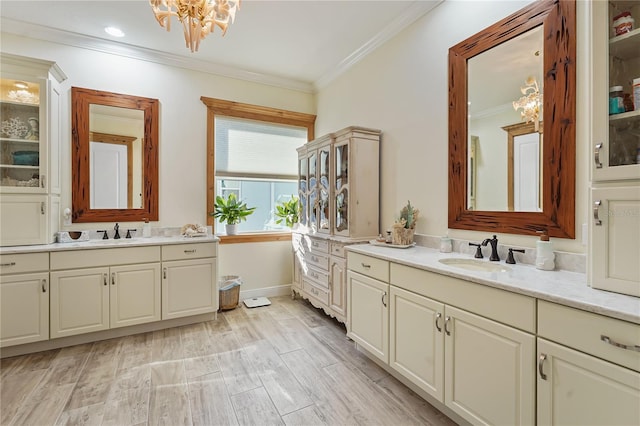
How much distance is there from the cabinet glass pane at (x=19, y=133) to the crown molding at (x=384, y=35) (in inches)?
121

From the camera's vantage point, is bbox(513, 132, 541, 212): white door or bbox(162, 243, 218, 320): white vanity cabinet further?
bbox(162, 243, 218, 320): white vanity cabinet

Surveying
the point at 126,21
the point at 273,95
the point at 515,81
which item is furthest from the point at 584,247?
the point at 126,21

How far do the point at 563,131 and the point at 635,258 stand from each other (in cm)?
83

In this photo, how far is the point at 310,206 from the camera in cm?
368

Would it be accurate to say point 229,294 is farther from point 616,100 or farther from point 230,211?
point 616,100

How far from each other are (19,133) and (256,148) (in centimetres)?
236

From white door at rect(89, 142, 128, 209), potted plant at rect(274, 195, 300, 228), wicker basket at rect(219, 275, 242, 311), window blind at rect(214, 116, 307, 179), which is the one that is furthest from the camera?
potted plant at rect(274, 195, 300, 228)

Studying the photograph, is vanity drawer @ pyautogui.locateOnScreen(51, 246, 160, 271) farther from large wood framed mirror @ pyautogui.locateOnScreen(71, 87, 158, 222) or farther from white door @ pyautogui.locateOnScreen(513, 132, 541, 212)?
white door @ pyautogui.locateOnScreen(513, 132, 541, 212)

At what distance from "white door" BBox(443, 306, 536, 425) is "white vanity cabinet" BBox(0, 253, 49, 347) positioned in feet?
10.7

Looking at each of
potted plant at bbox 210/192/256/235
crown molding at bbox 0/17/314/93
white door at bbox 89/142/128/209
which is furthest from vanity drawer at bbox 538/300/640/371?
crown molding at bbox 0/17/314/93

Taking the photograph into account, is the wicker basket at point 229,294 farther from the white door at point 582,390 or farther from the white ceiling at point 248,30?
the white door at point 582,390

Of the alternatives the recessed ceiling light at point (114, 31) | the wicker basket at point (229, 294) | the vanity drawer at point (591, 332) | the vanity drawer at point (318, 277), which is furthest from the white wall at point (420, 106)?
the recessed ceiling light at point (114, 31)

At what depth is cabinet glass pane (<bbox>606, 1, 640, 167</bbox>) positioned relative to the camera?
50.2 inches

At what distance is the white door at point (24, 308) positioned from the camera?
2432 mm
